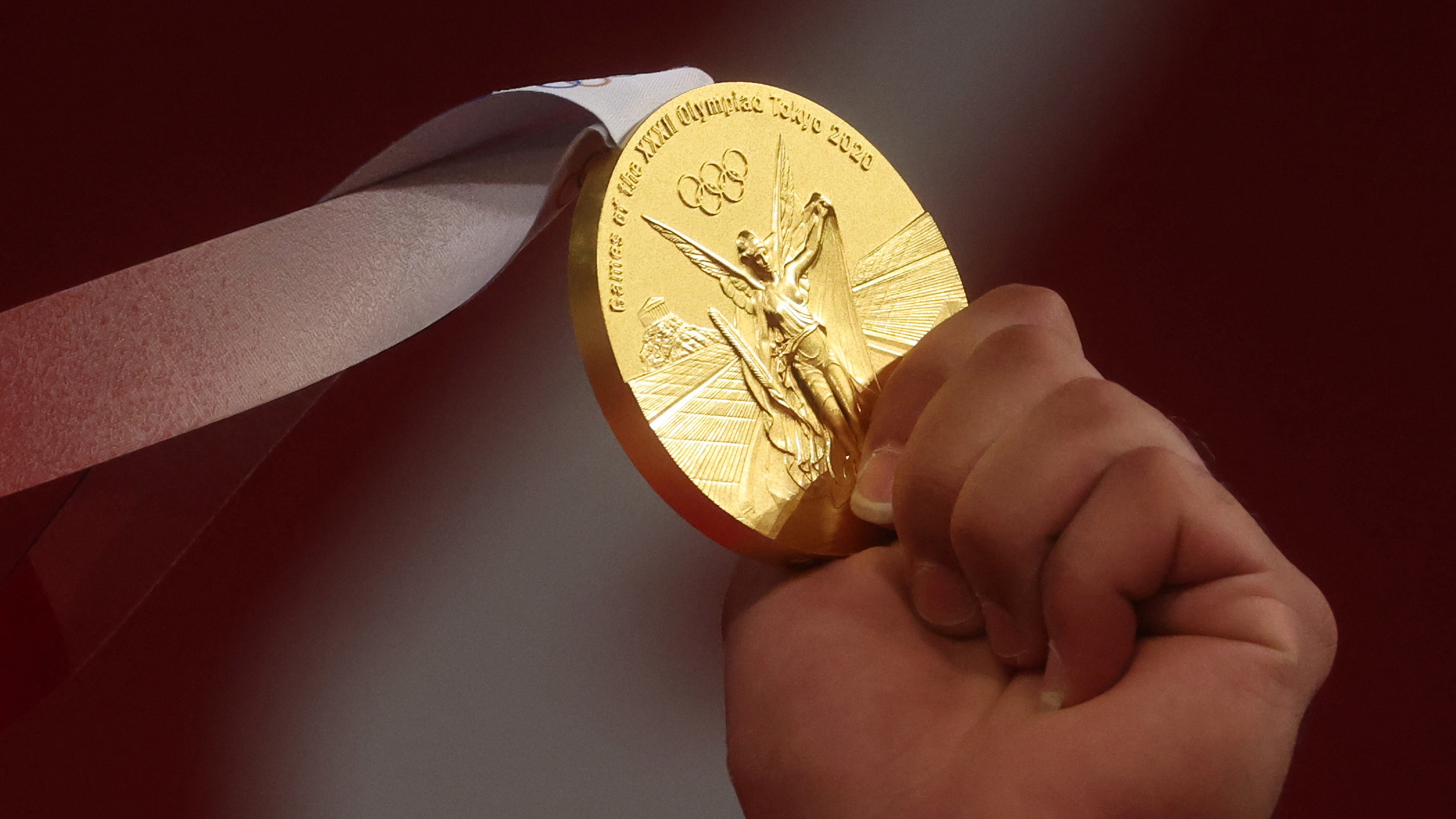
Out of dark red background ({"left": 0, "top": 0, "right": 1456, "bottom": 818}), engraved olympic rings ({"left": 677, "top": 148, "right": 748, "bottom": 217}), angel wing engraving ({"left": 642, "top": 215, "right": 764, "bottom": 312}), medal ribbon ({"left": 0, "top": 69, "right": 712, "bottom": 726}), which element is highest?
medal ribbon ({"left": 0, "top": 69, "right": 712, "bottom": 726})

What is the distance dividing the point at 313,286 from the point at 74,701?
0.50 m

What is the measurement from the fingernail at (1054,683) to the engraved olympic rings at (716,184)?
16.5 inches

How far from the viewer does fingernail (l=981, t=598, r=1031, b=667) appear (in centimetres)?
60

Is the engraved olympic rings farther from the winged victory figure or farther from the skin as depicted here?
the skin

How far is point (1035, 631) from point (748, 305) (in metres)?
0.34

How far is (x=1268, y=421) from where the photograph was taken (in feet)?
4.17

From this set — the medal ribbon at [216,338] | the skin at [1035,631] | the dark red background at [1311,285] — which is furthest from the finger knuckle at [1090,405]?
the dark red background at [1311,285]

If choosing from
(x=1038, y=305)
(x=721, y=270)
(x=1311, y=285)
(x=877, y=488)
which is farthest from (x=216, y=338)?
(x=1311, y=285)

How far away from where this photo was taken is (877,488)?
74cm

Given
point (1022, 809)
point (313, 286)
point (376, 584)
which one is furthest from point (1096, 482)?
point (376, 584)

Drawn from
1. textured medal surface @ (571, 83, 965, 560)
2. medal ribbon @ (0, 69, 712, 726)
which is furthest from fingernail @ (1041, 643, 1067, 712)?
medal ribbon @ (0, 69, 712, 726)

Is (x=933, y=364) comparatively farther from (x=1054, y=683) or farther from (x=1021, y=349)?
(x=1054, y=683)

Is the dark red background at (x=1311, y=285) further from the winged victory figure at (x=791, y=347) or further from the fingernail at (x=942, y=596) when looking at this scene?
the fingernail at (x=942, y=596)

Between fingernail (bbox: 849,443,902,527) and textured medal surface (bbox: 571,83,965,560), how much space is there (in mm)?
27
